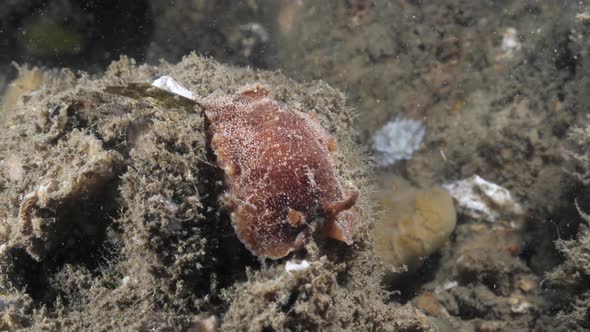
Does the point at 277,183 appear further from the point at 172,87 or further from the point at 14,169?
the point at 14,169

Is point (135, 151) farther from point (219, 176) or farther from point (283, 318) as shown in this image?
point (283, 318)

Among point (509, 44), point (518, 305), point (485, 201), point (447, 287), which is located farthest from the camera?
point (509, 44)

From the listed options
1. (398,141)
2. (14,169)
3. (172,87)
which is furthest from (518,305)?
(14,169)

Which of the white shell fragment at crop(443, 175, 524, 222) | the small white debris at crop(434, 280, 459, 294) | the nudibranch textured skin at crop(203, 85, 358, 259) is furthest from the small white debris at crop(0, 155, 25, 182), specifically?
the white shell fragment at crop(443, 175, 524, 222)

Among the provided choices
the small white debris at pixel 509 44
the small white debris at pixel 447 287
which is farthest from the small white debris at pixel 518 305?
the small white debris at pixel 509 44

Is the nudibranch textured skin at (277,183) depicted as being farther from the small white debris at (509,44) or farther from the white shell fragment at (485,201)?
the small white debris at (509,44)
